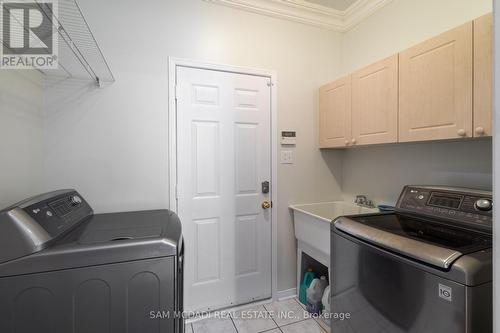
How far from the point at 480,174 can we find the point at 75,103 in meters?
2.63

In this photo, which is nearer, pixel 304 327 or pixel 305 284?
pixel 304 327

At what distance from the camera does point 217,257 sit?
204 centimetres

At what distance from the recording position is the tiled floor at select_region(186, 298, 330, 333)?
6.03 ft

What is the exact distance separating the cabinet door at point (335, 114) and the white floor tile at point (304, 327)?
4.79 feet

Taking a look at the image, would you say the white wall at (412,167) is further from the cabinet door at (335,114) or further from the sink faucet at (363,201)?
the cabinet door at (335,114)

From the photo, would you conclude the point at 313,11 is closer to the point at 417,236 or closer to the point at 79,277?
the point at 417,236

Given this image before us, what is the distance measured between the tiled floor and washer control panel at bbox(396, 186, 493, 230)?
114 cm

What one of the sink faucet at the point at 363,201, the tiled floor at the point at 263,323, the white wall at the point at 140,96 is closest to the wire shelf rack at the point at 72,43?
the white wall at the point at 140,96

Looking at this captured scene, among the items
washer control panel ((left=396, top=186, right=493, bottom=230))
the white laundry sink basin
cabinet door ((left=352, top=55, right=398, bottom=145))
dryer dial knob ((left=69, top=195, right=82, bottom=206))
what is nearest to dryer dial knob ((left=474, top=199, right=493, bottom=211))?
washer control panel ((left=396, top=186, right=493, bottom=230))

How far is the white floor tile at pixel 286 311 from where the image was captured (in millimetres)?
1955

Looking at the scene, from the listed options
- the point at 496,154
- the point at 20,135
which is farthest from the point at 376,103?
the point at 20,135

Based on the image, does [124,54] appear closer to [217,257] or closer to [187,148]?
[187,148]

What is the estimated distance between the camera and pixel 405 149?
73.6 inches

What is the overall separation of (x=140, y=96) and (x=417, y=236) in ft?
6.36
